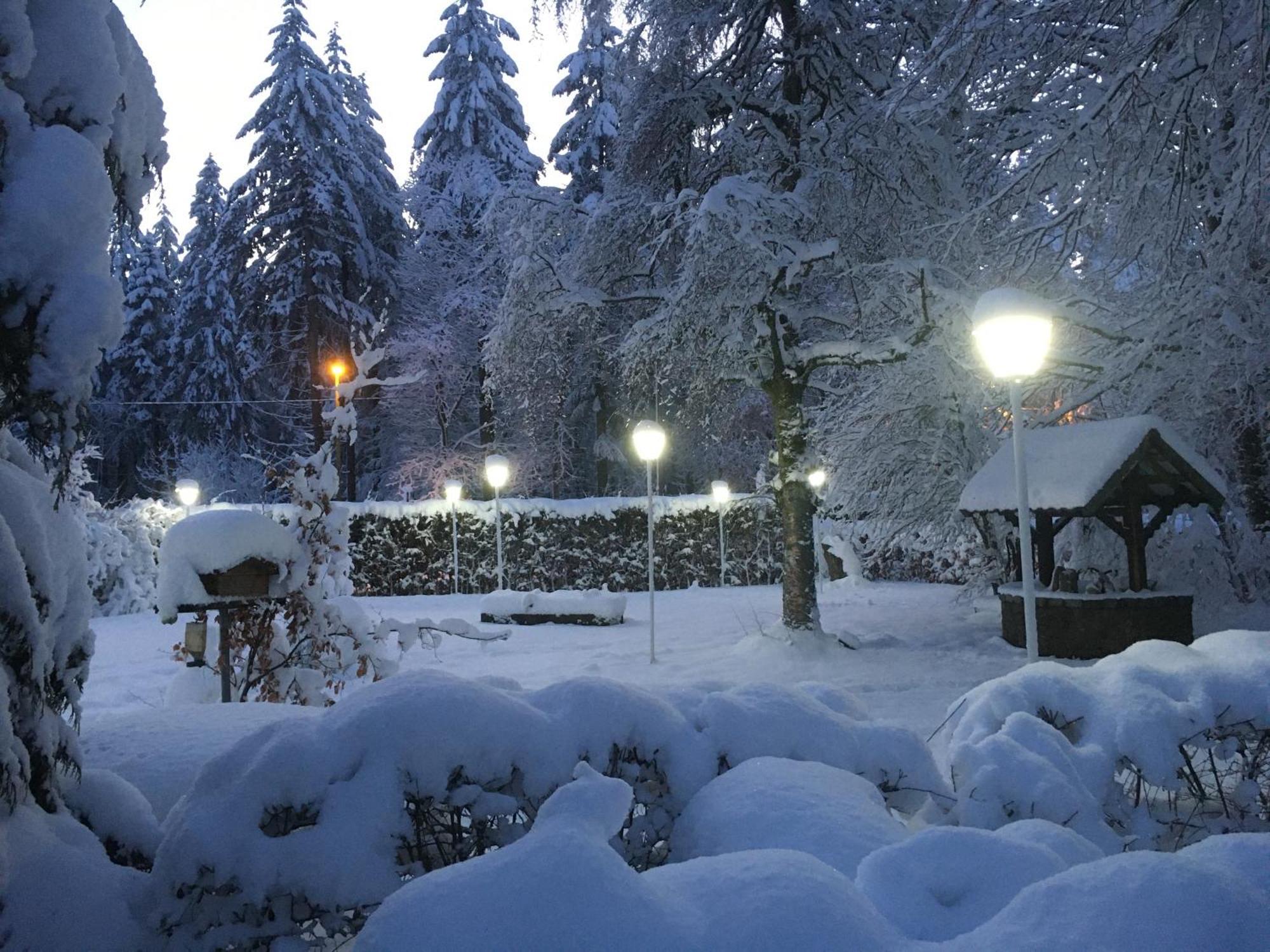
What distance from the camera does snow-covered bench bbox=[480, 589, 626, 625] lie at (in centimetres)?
1298

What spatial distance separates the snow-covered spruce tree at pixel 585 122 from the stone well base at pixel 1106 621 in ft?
59.7

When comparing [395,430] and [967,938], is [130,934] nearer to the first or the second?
[967,938]

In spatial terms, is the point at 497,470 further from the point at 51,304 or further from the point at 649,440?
the point at 51,304

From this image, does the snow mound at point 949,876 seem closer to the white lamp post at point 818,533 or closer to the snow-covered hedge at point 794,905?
the snow-covered hedge at point 794,905

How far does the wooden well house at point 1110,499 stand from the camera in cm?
837

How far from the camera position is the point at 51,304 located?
5.89ft

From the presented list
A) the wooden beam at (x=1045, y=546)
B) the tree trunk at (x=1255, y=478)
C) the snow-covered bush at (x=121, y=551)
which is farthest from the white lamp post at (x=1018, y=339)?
the snow-covered bush at (x=121, y=551)

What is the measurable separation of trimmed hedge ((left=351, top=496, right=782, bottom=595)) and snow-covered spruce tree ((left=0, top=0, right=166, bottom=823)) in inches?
622

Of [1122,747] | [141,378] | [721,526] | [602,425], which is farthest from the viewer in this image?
[141,378]

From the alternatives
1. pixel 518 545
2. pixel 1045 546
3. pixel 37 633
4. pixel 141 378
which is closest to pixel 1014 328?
pixel 37 633

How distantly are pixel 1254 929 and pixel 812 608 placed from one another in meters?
8.64

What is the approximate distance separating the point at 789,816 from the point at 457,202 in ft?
82.4

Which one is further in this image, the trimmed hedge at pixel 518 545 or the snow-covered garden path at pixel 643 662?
the trimmed hedge at pixel 518 545

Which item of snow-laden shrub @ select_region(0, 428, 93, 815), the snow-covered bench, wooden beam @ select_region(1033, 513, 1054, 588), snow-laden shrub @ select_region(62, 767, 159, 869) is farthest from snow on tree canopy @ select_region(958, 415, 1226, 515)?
snow-laden shrub @ select_region(0, 428, 93, 815)
